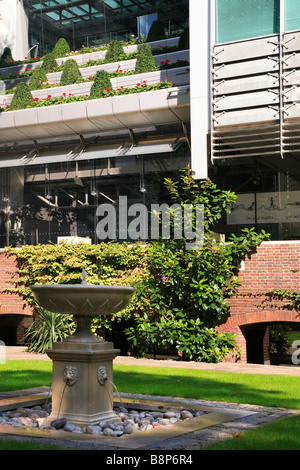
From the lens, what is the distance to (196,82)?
1686cm

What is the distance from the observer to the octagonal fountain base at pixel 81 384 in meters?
7.00

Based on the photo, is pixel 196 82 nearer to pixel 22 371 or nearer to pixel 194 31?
pixel 194 31

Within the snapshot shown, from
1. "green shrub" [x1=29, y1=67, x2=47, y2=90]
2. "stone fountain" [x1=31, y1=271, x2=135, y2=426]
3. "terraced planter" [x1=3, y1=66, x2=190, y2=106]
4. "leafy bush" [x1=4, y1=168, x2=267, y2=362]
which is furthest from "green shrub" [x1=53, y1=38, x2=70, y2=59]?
"stone fountain" [x1=31, y1=271, x2=135, y2=426]

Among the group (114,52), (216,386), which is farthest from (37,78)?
(216,386)

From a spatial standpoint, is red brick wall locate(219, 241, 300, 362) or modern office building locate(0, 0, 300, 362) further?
modern office building locate(0, 0, 300, 362)

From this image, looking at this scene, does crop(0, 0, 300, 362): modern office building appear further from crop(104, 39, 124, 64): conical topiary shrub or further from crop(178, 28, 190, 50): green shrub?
crop(104, 39, 124, 64): conical topiary shrub

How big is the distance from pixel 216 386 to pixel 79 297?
13.0 ft

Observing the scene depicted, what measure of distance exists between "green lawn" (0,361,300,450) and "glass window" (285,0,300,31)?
8.90m

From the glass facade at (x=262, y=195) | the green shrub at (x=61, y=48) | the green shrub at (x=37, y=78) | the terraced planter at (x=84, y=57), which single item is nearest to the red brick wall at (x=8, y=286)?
the glass facade at (x=262, y=195)

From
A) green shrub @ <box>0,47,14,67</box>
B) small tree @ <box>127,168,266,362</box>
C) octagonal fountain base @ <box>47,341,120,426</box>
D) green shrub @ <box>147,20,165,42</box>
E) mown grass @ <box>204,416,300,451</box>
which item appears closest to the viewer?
mown grass @ <box>204,416,300,451</box>

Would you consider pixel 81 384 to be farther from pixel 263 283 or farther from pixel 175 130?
pixel 175 130

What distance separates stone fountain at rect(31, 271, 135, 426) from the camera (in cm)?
691
